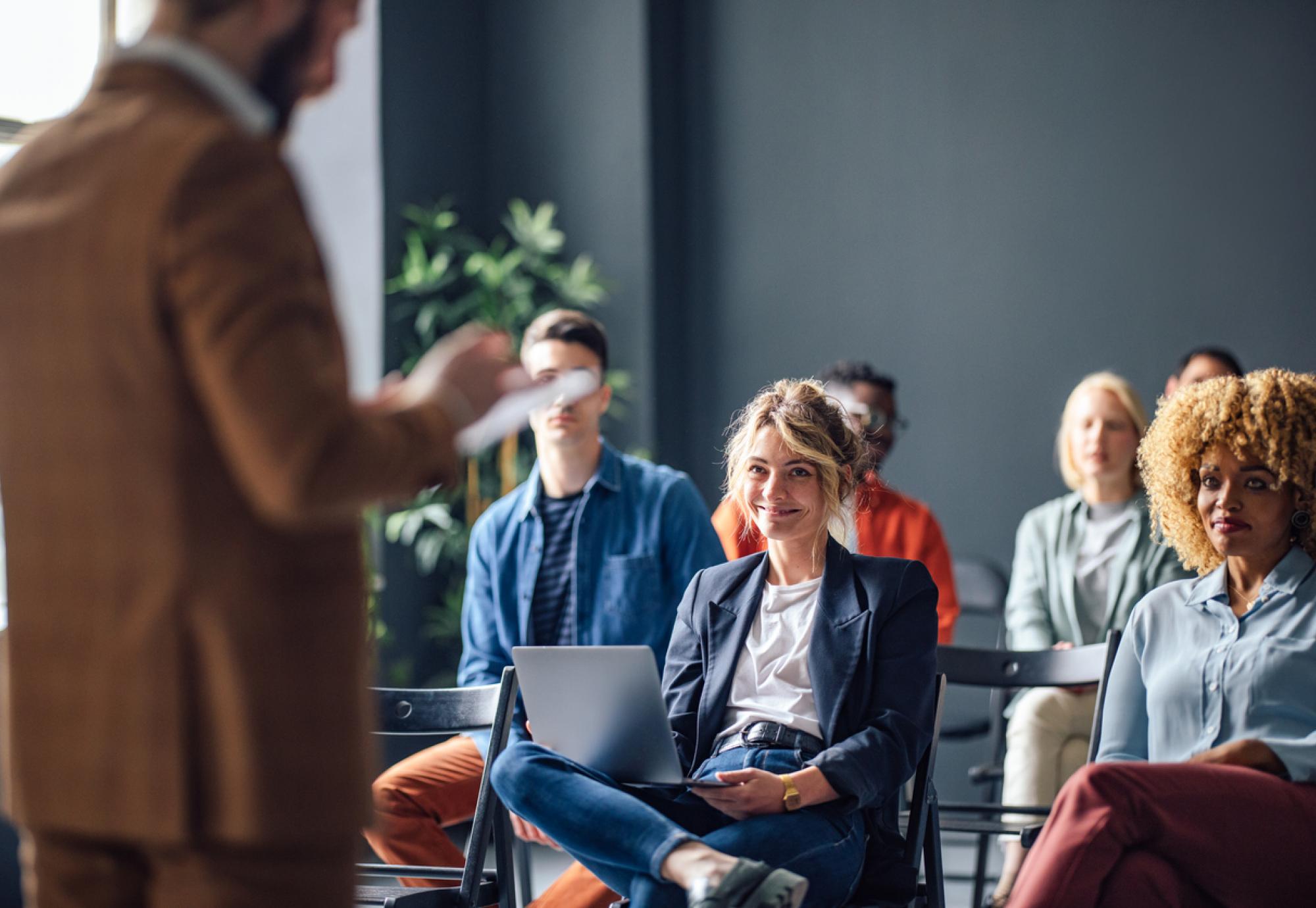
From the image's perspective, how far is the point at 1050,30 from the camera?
472 cm

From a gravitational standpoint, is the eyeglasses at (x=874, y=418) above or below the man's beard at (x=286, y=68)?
below

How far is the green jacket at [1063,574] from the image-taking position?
3.64m

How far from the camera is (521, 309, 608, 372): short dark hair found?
3439 millimetres

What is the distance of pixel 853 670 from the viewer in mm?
2336

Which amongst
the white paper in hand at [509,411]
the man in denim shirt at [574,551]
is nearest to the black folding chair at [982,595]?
the man in denim shirt at [574,551]

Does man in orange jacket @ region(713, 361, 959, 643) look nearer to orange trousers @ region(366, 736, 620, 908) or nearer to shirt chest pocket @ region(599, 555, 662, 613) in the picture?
shirt chest pocket @ region(599, 555, 662, 613)

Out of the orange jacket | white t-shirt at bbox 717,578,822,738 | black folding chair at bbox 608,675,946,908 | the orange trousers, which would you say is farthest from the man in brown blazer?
the orange jacket

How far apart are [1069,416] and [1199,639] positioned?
1.62 m

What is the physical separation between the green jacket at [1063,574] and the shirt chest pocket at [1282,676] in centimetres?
129

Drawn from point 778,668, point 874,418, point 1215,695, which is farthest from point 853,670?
point 874,418

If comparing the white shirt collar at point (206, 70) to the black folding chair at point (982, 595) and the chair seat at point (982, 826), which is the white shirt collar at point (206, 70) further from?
the black folding chair at point (982, 595)

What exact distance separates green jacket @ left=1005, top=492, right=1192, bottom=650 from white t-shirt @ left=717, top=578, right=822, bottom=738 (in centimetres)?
142

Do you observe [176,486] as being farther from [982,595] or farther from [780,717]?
[982,595]

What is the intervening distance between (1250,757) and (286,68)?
1.85 meters
